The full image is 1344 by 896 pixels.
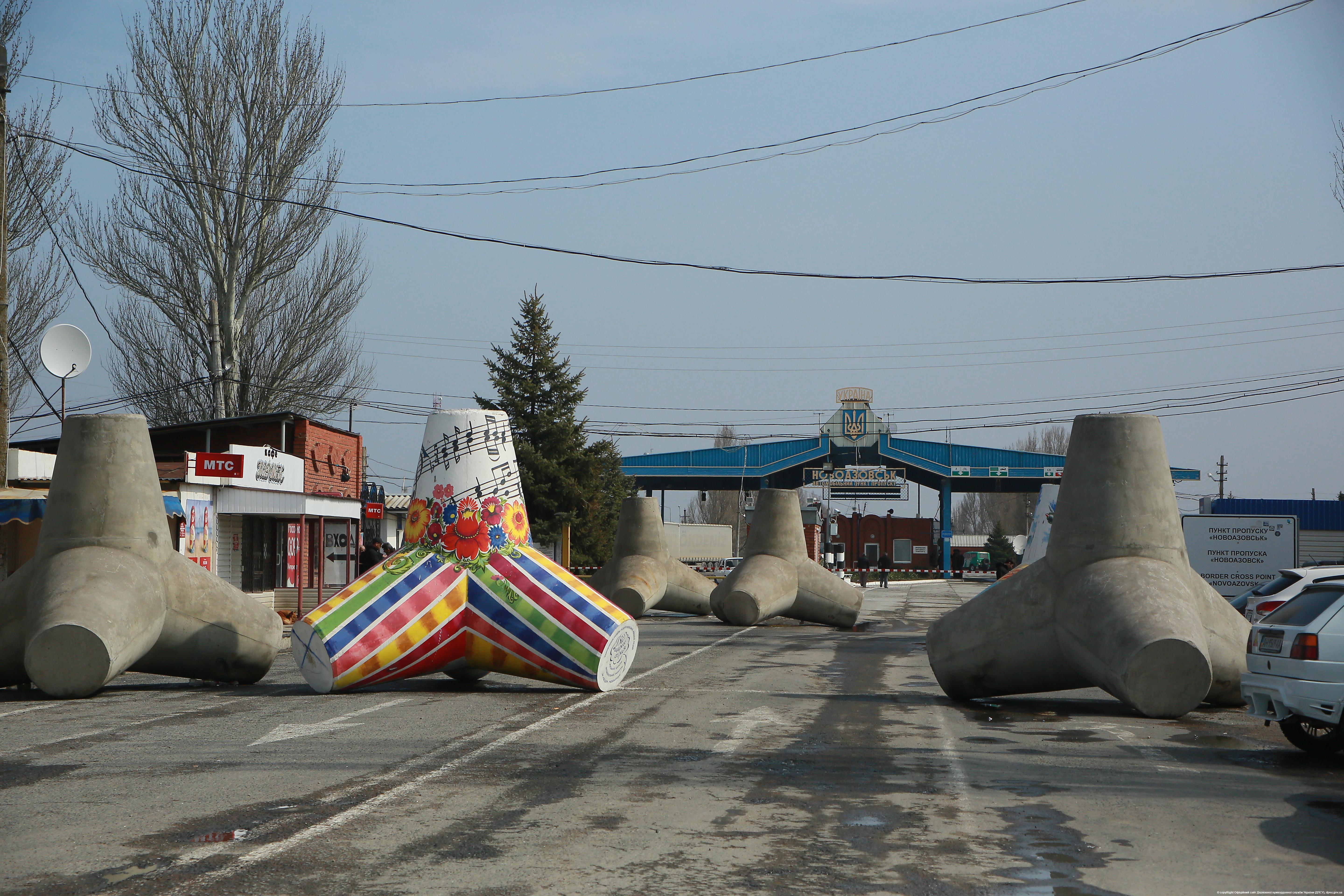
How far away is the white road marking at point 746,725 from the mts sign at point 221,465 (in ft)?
54.3

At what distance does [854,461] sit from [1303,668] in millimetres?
63310

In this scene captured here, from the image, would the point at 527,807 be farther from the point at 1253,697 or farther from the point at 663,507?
the point at 663,507

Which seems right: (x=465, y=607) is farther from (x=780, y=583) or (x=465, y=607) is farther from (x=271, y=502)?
(x=780, y=583)

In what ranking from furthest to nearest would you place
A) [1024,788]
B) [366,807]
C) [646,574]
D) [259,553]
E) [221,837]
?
[259,553] < [646,574] < [1024,788] < [366,807] < [221,837]

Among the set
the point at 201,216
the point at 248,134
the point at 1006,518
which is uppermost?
the point at 248,134

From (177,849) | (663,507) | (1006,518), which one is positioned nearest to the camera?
(177,849)

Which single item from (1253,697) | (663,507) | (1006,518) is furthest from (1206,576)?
(1006,518)

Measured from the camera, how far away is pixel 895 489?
242ft

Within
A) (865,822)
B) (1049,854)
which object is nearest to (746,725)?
(865,822)

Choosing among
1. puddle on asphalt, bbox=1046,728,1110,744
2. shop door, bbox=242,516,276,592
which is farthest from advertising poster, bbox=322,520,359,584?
puddle on asphalt, bbox=1046,728,1110,744

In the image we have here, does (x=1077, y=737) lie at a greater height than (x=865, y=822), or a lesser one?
lesser

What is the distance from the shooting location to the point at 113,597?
497 inches

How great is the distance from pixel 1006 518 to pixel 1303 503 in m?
78.3

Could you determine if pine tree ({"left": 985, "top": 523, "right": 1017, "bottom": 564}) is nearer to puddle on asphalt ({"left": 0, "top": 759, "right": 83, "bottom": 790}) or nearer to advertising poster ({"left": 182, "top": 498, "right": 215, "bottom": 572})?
advertising poster ({"left": 182, "top": 498, "right": 215, "bottom": 572})
